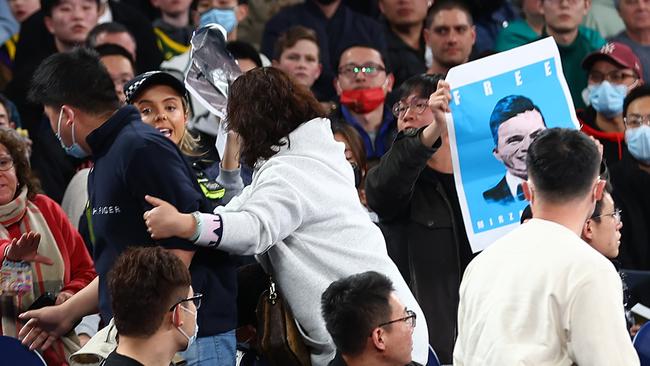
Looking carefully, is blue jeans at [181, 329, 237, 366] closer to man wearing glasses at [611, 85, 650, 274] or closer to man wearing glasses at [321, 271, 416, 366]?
man wearing glasses at [321, 271, 416, 366]

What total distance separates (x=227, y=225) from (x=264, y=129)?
0.50 metres

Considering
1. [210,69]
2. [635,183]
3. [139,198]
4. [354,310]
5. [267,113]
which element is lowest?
[635,183]

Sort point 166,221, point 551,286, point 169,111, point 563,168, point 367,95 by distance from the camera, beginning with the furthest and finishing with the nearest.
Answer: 1. point 367,95
2. point 169,111
3. point 166,221
4. point 563,168
5. point 551,286

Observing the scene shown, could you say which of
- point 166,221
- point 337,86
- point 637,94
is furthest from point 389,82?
point 166,221

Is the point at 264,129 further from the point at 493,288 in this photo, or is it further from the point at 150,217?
the point at 493,288

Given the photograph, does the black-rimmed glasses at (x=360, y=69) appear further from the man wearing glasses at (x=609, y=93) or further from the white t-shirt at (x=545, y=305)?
the white t-shirt at (x=545, y=305)

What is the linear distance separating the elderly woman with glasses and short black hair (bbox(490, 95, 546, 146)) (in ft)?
6.78

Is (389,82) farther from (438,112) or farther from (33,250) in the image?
(33,250)

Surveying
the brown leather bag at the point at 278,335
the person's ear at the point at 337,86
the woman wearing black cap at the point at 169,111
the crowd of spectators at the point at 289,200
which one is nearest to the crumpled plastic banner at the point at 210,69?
the crowd of spectators at the point at 289,200

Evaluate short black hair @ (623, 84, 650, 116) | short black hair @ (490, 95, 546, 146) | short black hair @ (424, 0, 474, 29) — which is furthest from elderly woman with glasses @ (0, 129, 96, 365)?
short black hair @ (424, 0, 474, 29)

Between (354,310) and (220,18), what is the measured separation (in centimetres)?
539

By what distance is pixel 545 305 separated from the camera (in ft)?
14.8

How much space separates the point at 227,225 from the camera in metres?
5.25

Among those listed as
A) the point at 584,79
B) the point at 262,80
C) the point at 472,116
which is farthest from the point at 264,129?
the point at 584,79
